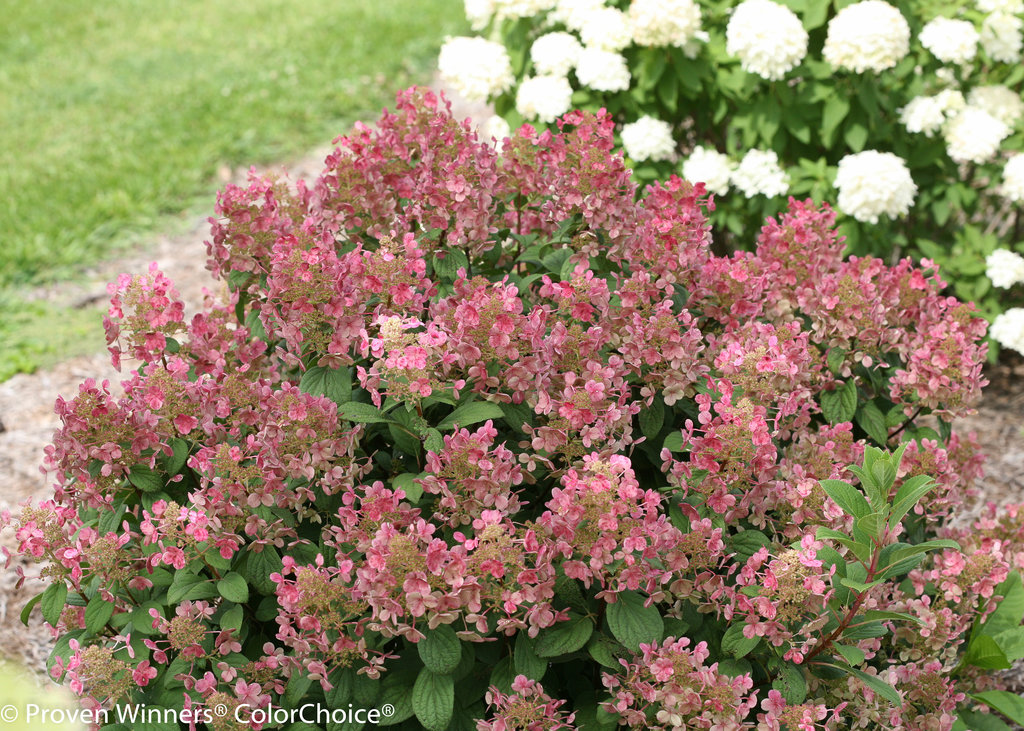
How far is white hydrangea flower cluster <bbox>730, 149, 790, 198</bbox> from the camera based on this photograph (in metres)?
4.09

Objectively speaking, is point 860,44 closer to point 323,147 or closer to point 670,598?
point 670,598

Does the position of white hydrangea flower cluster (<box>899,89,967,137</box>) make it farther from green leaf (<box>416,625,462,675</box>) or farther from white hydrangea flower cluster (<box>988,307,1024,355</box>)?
green leaf (<box>416,625,462,675</box>)

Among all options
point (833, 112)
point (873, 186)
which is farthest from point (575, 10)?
point (873, 186)

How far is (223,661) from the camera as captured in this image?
6.48 feet

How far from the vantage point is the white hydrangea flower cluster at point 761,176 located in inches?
161

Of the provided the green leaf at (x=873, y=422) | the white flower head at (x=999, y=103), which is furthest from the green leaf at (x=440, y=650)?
the white flower head at (x=999, y=103)

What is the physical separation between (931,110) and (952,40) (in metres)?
0.29

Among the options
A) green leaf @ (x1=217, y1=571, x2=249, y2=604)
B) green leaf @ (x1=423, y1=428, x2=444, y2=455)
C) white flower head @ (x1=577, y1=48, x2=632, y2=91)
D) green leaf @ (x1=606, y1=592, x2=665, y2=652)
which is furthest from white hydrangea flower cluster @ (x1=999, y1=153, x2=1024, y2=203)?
green leaf @ (x1=217, y1=571, x2=249, y2=604)

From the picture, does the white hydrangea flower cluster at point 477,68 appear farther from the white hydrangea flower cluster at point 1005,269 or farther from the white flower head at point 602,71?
the white hydrangea flower cluster at point 1005,269

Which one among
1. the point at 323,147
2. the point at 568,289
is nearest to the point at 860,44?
the point at 568,289

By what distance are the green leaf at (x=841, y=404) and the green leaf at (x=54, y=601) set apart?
6.27 ft

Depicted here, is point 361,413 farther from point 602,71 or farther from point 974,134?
point 974,134

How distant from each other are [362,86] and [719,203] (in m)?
5.00

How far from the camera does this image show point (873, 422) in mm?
2500
